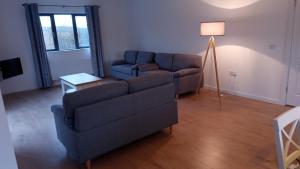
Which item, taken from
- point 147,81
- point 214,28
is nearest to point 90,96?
point 147,81

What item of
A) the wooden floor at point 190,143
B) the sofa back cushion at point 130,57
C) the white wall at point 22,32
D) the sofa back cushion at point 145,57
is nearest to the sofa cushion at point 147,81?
the wooden floor at point 190,143

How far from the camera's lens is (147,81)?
9.11 feet

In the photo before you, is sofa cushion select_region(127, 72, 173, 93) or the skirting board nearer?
sofa cushion select_region(127, 72, 173, 93)

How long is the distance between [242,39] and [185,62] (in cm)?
134

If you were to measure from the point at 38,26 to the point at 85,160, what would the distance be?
466 centimetres

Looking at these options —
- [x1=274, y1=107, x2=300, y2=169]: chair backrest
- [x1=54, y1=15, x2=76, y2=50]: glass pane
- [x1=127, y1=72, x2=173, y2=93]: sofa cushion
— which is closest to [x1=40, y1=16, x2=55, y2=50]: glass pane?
[x1=54, y1=15, x2=76, y2=50]: glass pane

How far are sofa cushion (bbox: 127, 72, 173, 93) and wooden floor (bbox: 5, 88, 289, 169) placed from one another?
78 cm

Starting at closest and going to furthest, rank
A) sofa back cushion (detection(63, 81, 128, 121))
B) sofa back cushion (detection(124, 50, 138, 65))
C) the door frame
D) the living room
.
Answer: sofa back cushion (detection(63, 81, 128, 121)) → the living room → the door frame → sofa back cushion (detection(124, 50, 138, 65))

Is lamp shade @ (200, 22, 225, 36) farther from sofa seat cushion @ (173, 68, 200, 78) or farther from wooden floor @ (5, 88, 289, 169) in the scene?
wooden floor @ (5, 88, 289, 169)

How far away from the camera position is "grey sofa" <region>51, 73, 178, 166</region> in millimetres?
2236

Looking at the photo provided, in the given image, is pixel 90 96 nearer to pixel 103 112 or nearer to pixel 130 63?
pixel 103 112

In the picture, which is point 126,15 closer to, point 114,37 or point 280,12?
point 114,37

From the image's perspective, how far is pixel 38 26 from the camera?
5.67 m

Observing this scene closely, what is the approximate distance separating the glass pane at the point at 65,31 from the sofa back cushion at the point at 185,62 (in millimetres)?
3418
